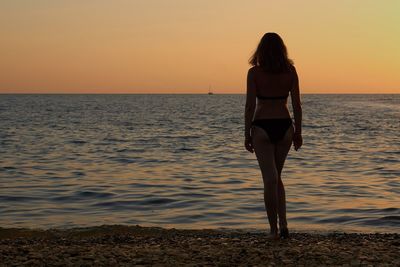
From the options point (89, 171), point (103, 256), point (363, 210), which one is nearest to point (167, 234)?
point (103, 256)

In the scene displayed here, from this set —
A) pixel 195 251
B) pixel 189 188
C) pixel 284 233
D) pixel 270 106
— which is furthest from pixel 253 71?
pixel 189 188

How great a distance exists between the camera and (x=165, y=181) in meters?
14.9

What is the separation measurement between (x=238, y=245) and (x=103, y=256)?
1572mm

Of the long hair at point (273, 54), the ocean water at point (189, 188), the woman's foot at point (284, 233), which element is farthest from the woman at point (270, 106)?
the ocean water at point (189, 188)

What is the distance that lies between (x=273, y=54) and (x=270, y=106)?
0.55 meters

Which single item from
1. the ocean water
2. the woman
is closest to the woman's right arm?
the woman

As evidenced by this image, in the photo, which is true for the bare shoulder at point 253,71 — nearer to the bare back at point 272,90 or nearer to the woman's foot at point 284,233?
the bare back at point 272,90

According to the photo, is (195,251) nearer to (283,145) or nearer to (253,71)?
(283,145)

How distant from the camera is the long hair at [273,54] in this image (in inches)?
254

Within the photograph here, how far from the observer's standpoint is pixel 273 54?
21.2 feet

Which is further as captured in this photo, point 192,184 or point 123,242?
point 192,184

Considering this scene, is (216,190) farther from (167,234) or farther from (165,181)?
(167,234)

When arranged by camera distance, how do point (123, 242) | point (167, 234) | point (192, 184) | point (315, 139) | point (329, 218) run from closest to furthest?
point (123, 242)
point (167, 234)
point (329, 218)
point (192, 184)
point (315, 139)

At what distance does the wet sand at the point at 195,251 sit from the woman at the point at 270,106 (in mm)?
738
